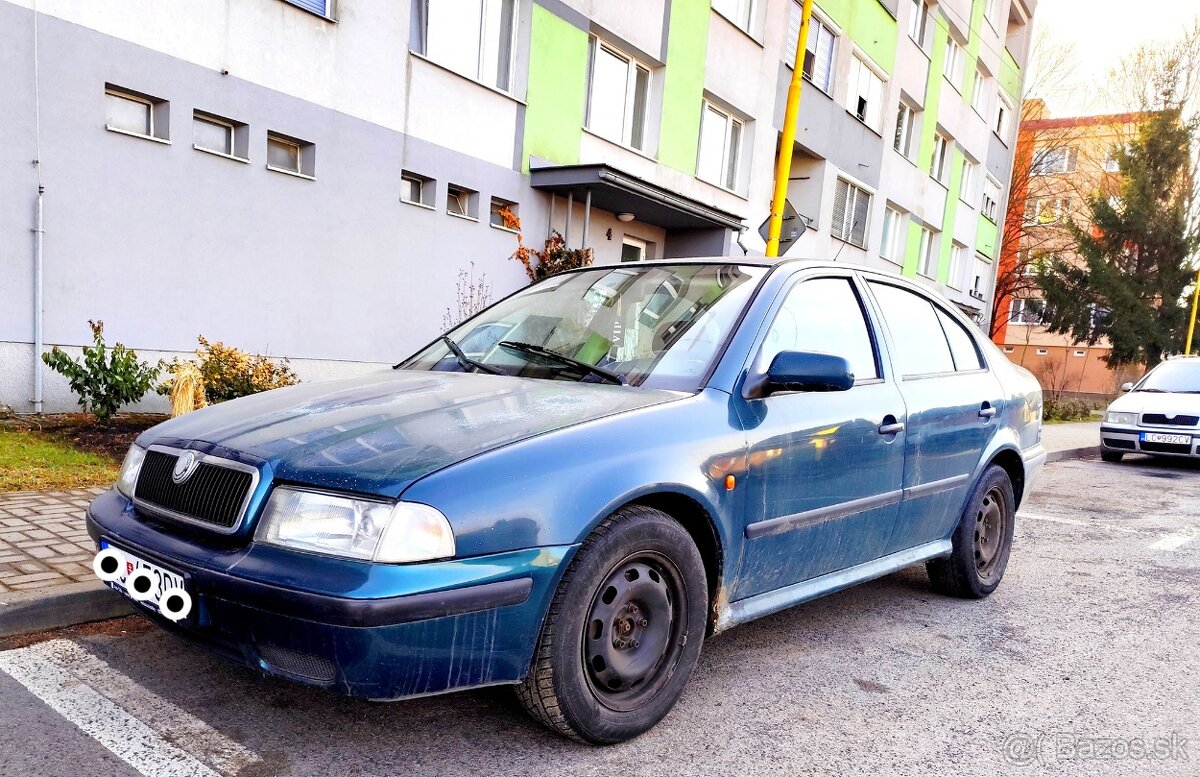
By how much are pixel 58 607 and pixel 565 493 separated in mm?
2276

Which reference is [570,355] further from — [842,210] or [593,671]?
[842,210]

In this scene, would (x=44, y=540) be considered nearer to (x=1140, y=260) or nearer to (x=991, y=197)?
(x=991, y=197)

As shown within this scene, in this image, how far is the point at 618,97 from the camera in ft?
42.2

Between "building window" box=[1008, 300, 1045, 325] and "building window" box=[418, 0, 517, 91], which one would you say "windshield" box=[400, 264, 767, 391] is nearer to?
"building window" box=[418, 0, 517, 91]

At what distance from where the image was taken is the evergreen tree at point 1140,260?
30.2 metres

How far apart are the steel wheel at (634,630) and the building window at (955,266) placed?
27.8 metres

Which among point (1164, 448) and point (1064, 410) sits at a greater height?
point (1164, 448)

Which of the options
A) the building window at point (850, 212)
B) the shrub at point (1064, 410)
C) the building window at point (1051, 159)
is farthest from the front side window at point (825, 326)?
the building window at point (1051, 159)

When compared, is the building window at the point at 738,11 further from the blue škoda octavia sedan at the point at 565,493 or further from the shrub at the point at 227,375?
the blue škoda octavia sedan at the point at 565,493

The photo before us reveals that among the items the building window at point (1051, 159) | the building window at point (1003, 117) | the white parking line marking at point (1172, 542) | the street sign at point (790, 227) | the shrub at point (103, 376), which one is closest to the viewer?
the white parking line marking at point (1172, 542)

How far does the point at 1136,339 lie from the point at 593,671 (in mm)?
34000

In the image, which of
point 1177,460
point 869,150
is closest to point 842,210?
point 869,150

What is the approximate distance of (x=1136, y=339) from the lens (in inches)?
1177

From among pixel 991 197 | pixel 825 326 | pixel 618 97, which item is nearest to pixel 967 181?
pixel 991 197
